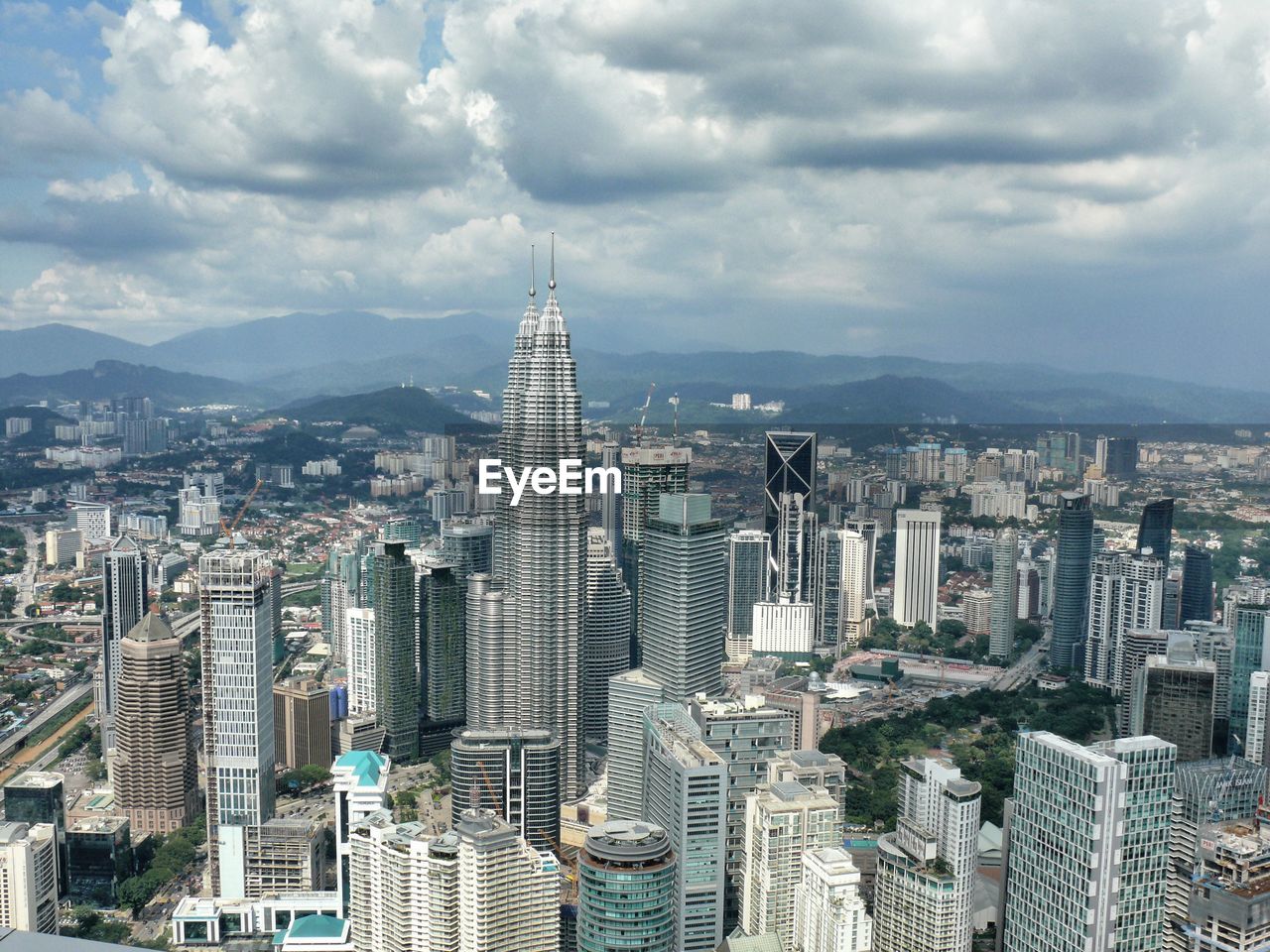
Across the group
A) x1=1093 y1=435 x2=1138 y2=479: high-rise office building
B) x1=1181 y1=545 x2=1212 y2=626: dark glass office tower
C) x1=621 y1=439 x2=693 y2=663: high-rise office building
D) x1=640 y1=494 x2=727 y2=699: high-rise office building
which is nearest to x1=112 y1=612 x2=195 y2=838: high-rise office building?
x1=640 y1=494 x2=727 y2=699: high-rise office building

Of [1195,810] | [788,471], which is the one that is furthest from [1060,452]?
[1195,810]

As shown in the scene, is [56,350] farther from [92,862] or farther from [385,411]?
[92,862]

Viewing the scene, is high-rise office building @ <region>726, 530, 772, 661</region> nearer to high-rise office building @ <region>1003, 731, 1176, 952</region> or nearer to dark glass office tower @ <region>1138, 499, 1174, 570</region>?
dark glass office tower @ <region>1138, 499, 1174, 570</region>

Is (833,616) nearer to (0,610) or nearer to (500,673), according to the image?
(500,673)

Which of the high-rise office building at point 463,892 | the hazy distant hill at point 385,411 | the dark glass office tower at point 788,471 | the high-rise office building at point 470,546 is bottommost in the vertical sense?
the high-rise office building at point 463,892

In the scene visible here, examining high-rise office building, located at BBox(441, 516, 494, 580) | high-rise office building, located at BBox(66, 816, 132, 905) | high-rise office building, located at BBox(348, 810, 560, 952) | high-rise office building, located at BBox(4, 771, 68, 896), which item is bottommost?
high-rise office building, located at BBox(66, 816, 132, 905)

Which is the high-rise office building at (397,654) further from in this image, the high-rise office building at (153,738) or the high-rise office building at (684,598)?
the high-rise office building at (684,598)

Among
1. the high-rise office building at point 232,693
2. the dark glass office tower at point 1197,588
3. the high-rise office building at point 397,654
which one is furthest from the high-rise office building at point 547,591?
the dark glass office tower at point 1197,588
